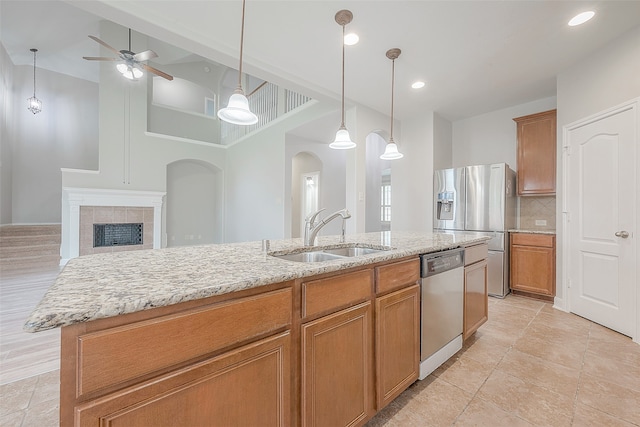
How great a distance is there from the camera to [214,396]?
2.79 feet

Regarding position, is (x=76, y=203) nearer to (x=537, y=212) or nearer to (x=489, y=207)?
(x=489, y=207)

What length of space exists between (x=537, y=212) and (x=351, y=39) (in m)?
3.61

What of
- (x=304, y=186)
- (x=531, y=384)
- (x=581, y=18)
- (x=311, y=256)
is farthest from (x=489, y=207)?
(x=304, y=186)

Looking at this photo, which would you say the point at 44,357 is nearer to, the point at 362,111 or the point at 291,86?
the point at 291,86

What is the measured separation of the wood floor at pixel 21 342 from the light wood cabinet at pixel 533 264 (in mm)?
4956

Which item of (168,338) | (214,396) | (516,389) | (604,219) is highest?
(604,219)

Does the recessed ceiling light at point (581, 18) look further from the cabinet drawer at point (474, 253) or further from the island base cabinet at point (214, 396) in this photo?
the island base cabinet at point (214, 396)

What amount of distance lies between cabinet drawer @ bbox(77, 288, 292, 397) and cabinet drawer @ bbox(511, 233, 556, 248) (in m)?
3.87

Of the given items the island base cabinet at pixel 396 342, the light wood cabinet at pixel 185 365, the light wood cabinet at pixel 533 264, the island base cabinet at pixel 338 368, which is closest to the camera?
the light wood cabinet at pixel 185 365

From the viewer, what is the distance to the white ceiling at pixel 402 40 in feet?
7.09

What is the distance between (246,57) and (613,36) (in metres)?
3.60

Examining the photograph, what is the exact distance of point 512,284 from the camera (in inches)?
146

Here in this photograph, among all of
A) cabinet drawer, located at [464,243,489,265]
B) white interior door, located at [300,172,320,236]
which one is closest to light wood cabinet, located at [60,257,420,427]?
cabinet drawer, located at [464,243,489,265]

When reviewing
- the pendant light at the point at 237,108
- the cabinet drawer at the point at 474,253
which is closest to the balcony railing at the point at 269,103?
the pendant light at the point at 237,108
